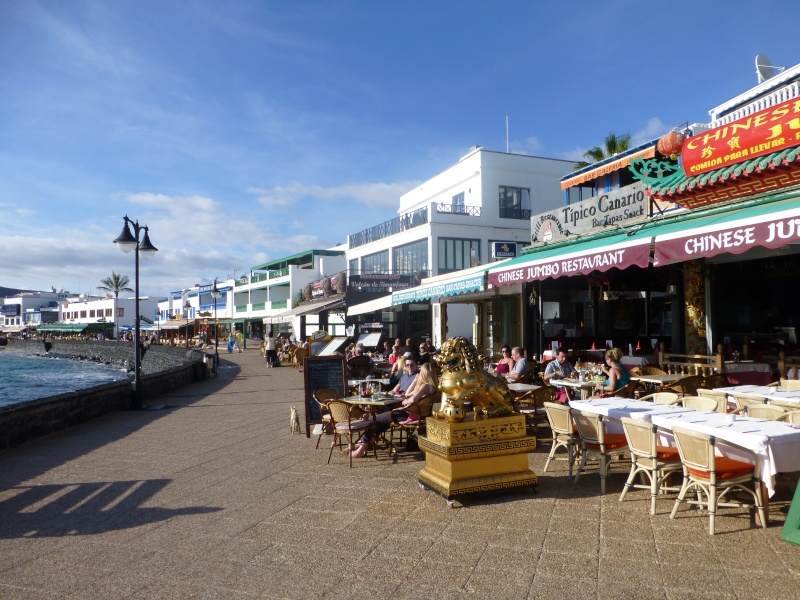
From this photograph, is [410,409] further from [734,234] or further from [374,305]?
[374,305]

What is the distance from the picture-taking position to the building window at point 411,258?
2578 centimetres

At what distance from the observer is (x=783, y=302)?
434 inches

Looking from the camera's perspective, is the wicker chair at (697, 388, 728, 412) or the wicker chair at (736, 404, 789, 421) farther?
the wicker chair at (697, 388, 728, 412)

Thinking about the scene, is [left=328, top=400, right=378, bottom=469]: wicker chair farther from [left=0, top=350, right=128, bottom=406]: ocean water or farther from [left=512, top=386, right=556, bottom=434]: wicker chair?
[left=0, top=350, right=128, bottom=406]: ocean water

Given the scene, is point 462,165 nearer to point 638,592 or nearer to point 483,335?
point 483,335

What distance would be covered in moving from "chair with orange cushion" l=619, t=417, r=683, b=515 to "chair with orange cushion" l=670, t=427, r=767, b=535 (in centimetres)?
21

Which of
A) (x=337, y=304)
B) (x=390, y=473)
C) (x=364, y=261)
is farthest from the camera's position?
(x=364, y=261)

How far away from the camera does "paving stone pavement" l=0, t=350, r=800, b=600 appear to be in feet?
10.9

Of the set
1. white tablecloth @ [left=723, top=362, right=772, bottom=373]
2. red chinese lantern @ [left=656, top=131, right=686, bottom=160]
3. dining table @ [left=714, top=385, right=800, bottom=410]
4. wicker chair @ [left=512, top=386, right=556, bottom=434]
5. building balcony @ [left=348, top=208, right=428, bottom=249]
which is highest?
building balcony @ [left=348, top=208, right=428, bottom=249]

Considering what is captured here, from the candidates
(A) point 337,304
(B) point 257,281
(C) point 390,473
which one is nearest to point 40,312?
(B) point 257,281

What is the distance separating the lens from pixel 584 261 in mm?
8211

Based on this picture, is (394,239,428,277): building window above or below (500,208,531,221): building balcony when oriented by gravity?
below

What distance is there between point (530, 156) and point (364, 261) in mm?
10749

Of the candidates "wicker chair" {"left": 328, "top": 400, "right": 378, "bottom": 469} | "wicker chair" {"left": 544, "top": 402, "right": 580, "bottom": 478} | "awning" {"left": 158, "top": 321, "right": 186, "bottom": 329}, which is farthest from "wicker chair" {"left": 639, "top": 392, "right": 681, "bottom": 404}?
"awning" {"left": 158, "top": 321, "right": 186, "bottom": 329}
